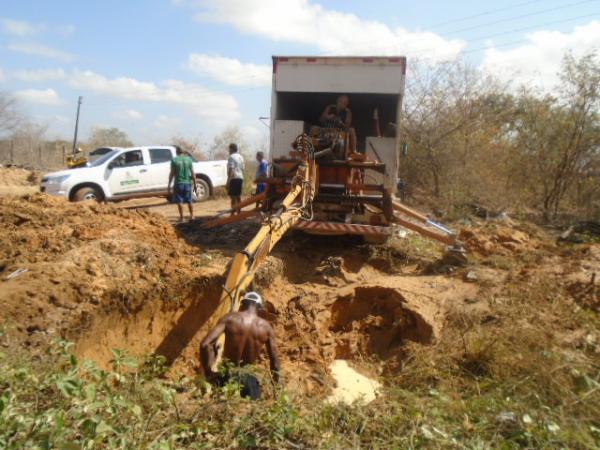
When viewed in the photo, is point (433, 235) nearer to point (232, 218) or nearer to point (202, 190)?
point (232, 218)

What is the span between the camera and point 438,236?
7914mm

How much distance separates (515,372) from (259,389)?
2.29 meters

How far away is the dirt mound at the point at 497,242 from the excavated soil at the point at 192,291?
2.13 feet

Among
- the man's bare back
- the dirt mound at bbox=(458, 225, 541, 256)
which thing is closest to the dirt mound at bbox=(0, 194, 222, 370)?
the man's bare back

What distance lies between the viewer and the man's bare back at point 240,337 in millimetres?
4016

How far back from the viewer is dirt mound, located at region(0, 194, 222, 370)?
496 centimetres

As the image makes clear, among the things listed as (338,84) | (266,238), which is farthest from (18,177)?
(266,238)

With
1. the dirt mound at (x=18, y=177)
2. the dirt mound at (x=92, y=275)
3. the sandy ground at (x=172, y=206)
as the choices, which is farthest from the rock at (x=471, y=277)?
the dirt mound at (x=18, y=177)

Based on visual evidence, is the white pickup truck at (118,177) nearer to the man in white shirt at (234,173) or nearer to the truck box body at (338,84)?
the man in white shirt at (234,173)

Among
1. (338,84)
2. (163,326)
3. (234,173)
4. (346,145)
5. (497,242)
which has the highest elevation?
(338,84)

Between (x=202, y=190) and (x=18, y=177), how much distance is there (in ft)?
37.5

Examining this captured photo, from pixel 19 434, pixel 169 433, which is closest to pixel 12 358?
pixel 19 434

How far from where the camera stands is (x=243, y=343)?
420cm

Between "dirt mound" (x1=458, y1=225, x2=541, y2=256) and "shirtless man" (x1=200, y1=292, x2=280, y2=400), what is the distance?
5.37m
